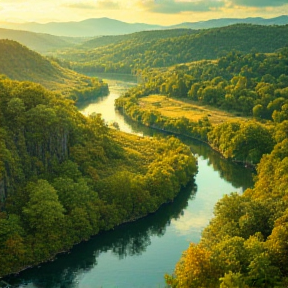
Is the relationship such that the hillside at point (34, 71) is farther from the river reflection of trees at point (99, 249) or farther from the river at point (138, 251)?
the river reflection of trees at point (99, 249)

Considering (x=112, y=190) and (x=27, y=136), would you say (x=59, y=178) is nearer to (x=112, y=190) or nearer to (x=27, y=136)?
(x=27, y=136)

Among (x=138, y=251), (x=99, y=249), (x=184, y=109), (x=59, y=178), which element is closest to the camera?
(x=99, y=249)

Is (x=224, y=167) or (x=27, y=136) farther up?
(x=27, y=136)

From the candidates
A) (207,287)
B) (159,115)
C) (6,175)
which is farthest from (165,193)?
(159,115)

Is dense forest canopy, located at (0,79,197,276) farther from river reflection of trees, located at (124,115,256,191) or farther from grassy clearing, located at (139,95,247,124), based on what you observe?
grassy clearing, located at (139,95,247,124)

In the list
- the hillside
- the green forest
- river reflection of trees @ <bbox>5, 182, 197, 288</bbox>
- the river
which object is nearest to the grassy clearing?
the green forest

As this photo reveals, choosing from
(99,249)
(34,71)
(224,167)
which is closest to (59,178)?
(99,249)
